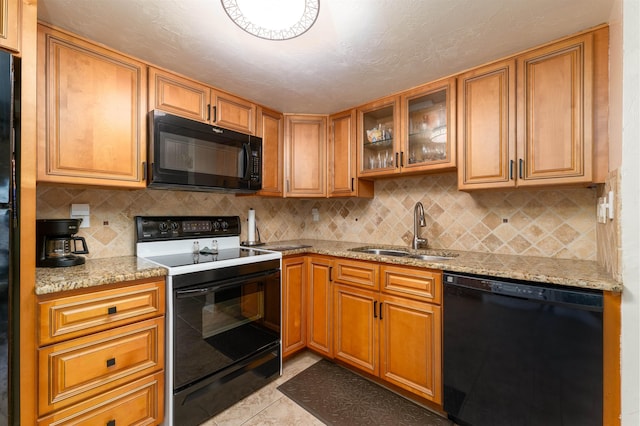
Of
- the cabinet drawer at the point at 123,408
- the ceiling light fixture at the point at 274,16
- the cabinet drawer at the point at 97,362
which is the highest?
the ceiling light fixture at the point at 274,16

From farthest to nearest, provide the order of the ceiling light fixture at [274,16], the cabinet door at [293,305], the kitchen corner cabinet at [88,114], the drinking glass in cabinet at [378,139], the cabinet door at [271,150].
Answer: the cabinet door at [271,150] < the drinking glass in cabinet at [378,139] < the cabinet door at [293,305] < the kitchen corner cabinet at [88,114] < the ceiling light fixture at [274,16]

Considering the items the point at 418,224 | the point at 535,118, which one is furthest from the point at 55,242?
the point at 535,118

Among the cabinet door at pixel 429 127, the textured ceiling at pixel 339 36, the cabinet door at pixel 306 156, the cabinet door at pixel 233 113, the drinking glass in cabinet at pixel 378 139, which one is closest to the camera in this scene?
the textured ceiling at pixel 339 36

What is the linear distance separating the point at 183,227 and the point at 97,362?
1006 millimetres

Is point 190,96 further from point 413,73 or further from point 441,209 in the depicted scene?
point 441,209

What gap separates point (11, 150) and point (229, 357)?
1450 millimetres

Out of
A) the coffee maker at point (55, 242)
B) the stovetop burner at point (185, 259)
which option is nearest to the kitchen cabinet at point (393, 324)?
the stovetop burner at point (185, 259)

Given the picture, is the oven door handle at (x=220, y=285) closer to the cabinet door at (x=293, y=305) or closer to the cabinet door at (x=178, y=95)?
the cabinet door at (x=293, y=305)

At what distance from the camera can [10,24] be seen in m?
1.12

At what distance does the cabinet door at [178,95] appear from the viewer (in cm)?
→ 177

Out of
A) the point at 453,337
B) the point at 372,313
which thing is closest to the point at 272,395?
the point at 372,313

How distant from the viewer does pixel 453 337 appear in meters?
1.58

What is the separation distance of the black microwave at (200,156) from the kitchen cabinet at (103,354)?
67cm

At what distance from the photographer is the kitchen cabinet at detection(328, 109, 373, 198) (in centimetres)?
247
